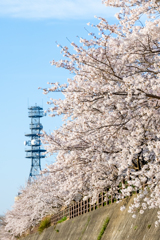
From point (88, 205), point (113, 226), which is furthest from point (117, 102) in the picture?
point (88, 205)

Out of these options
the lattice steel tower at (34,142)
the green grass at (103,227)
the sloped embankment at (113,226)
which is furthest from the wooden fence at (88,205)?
the lattice steel tower at (34,142)

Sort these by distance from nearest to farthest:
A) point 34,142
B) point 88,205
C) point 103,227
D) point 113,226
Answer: point 113,226 < point 103,227 < point 88,205 < point 34,142

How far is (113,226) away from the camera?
1359 cm

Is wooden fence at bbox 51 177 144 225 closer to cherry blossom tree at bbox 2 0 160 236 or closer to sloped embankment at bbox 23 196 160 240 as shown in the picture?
sloped embankment at bbox 23 196 160 240

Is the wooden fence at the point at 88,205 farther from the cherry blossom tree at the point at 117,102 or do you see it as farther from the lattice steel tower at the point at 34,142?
the lattice steel tower at the point at 34,142

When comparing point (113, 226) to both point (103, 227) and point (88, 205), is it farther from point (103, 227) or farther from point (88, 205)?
point (88, 205)

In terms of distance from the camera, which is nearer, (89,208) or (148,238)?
(148,238)

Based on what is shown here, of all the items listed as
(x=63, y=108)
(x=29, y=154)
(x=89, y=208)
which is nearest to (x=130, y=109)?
(x=63, y=108)

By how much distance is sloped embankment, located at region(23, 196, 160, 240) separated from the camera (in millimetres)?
11305

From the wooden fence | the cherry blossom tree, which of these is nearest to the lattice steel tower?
the wooden fence

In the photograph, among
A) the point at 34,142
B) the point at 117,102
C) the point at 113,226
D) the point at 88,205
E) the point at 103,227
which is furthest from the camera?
the point at 34,142

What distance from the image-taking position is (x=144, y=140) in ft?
32.1

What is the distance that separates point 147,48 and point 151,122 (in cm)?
202

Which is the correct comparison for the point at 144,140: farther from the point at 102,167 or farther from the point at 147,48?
the point at 102,167
